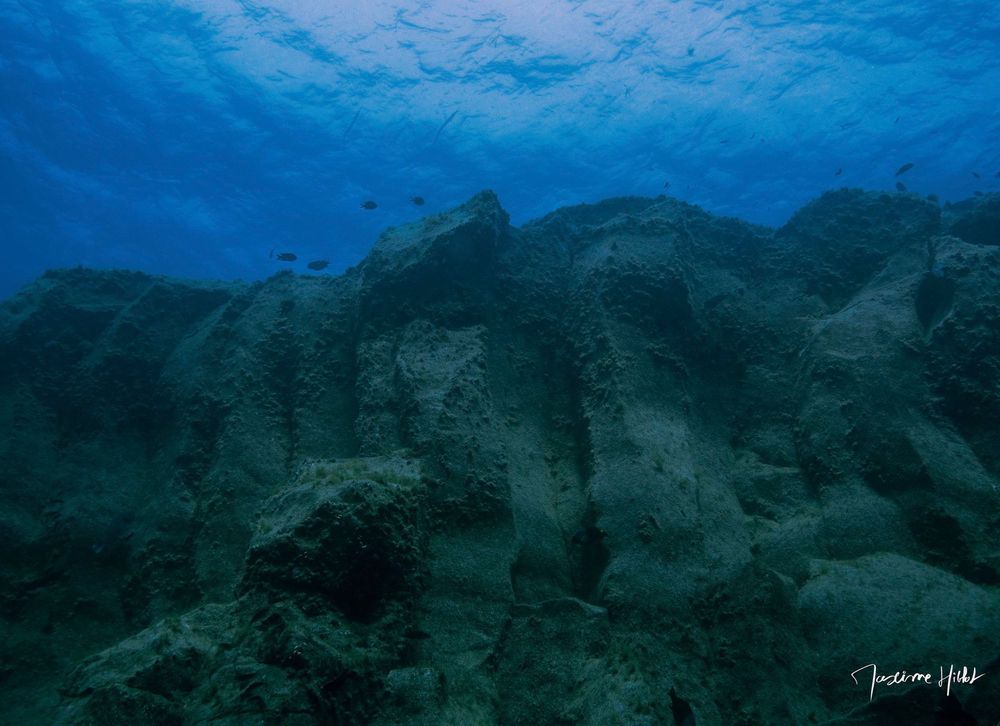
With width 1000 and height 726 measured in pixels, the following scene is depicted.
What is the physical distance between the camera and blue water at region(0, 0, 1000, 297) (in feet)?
66.0

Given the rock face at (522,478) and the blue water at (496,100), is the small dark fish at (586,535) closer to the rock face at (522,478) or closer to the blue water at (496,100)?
the rock face at (522,478)

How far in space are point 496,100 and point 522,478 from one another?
23880mm

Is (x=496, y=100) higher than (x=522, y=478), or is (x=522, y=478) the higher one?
(x=496, y=100)

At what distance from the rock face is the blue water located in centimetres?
1652

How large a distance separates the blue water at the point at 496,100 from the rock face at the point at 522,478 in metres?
16.5

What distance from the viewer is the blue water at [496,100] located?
20.1 m

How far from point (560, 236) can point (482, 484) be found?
5489 mm

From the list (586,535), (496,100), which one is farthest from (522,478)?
(496,100)

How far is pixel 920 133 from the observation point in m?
23.9

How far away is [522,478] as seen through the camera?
5.32 metres

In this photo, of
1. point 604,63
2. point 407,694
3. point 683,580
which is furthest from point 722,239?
point 604,63

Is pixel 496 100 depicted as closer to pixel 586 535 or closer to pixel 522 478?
pixel 522 478

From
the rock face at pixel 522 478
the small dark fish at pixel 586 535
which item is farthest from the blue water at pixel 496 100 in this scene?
the small dark fish at pixel 586 535

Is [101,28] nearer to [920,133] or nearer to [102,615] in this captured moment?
[102,615]
